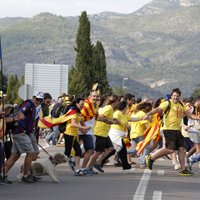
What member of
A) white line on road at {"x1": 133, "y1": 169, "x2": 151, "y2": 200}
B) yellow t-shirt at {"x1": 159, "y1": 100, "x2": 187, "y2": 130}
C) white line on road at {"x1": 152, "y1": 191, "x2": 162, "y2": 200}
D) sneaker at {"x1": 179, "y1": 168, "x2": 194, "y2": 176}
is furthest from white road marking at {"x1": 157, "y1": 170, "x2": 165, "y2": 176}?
white line on road at {"x1": 152, "y1": 191, "x2": 162, "y2": 200}

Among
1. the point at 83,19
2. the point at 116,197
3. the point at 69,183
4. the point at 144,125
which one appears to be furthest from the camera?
the point at 83,19

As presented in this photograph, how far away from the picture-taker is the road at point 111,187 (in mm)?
Result: 13352

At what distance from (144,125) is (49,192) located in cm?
793

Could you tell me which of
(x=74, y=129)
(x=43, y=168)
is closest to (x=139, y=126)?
(x=74, y=129)

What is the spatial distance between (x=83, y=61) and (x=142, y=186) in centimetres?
6645

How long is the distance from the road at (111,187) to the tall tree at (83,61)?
61.4m

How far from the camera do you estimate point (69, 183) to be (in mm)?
15625

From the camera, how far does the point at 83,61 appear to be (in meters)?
81.4

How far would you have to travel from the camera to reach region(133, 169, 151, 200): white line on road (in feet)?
44.1

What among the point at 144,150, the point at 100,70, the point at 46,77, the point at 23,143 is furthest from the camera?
the point at 100,70

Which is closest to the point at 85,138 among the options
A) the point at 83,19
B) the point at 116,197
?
the point at 116,197

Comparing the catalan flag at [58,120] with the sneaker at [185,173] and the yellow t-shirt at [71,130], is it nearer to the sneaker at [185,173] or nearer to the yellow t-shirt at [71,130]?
the yellow t-shirt at [71,130]

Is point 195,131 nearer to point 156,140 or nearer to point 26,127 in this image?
point 156,140

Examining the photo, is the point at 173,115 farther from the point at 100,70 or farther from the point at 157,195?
the point at 100,70
